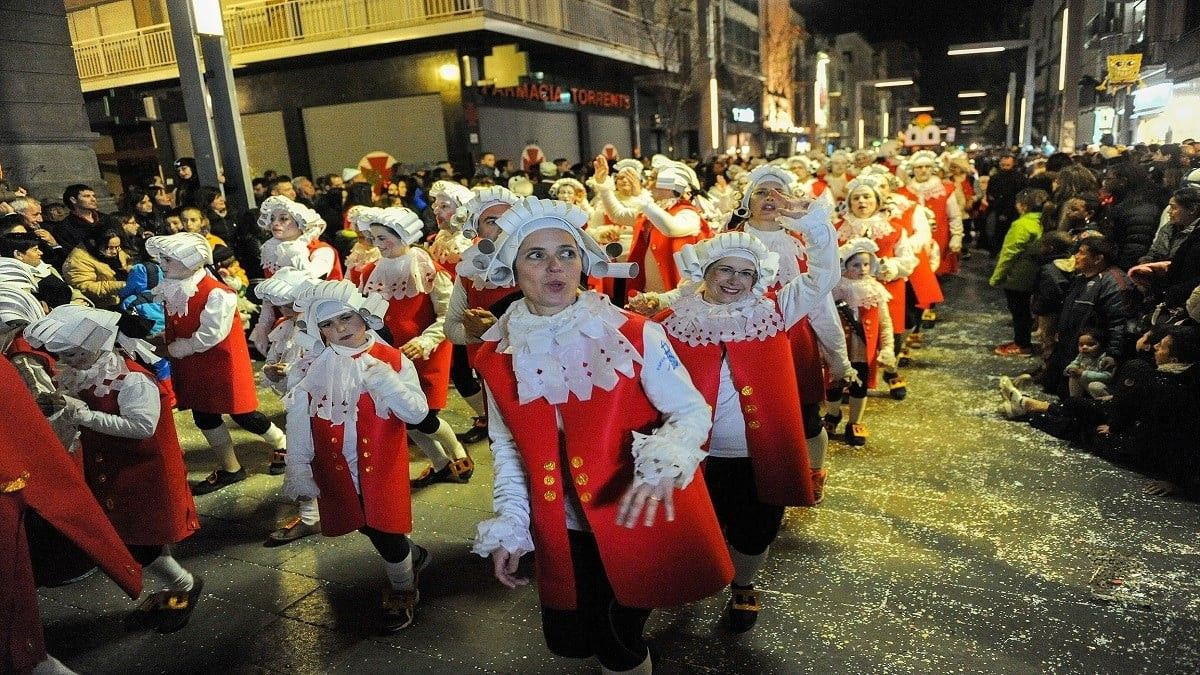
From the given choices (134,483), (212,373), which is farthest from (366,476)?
(212,373)

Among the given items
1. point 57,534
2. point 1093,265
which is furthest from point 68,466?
point 1093,265

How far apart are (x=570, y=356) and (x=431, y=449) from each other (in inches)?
121

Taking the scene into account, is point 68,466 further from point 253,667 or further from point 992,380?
point 992,380

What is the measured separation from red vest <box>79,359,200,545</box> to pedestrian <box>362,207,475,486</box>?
5.34 feet

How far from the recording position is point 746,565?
3.35 m

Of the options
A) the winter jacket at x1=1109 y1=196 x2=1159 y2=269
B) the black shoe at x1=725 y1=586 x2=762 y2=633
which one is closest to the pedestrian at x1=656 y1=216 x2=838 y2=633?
the black shoe at x1=725 y1=586 x2=762 y2=633

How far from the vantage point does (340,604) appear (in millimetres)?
3867

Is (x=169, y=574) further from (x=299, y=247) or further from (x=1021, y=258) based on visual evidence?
(x=1021, y=258)

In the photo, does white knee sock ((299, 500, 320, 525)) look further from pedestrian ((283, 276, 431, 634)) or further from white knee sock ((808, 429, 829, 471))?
white knee sock ((808, 429, 829, 471))

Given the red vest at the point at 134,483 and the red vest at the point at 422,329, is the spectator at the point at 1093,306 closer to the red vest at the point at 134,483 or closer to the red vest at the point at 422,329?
the red vest at the point at 422,329

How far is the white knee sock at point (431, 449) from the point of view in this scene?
200 inches

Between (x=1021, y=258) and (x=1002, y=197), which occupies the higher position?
(x=1002, y=197)

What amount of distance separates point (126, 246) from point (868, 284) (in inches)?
273

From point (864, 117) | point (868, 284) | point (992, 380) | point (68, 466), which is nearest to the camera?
point (68, 466)
